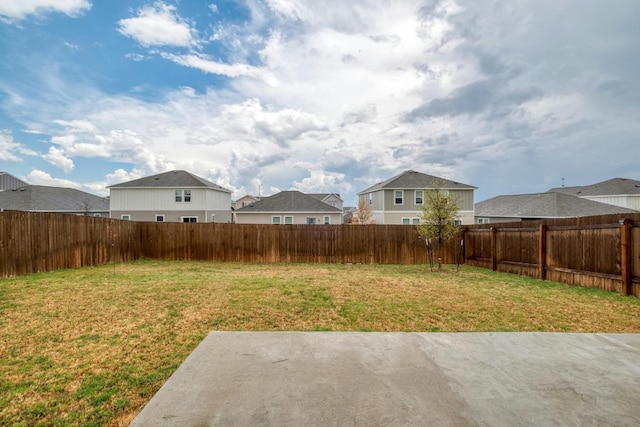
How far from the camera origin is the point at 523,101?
15156mm

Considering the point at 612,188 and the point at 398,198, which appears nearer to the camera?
the point at 398,198

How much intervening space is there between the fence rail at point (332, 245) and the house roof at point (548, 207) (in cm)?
1606

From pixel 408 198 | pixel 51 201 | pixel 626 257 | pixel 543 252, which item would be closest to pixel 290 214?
pixel 408 198

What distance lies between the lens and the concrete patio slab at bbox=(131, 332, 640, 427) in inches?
68.2

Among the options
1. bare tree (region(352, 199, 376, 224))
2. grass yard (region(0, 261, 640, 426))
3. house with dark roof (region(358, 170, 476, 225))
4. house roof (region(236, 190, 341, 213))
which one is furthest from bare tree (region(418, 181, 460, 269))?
bare tree (region(352, 199, 376, 224))

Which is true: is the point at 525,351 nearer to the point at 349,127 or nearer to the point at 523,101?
the point at 523,101

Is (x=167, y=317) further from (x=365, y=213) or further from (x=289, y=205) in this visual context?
(x=365, y=213)

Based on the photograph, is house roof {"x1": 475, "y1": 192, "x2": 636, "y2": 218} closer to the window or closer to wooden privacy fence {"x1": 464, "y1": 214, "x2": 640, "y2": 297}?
the window

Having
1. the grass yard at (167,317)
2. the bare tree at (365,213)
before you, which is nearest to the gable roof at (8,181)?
the grass yard at (167,317)

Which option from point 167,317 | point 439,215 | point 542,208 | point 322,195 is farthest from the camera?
point 322,195

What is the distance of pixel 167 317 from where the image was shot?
494 centimetres

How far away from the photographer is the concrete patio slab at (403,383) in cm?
173

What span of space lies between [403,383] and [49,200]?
39828 millimetres

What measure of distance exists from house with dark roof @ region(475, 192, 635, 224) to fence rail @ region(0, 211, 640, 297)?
631 inches
